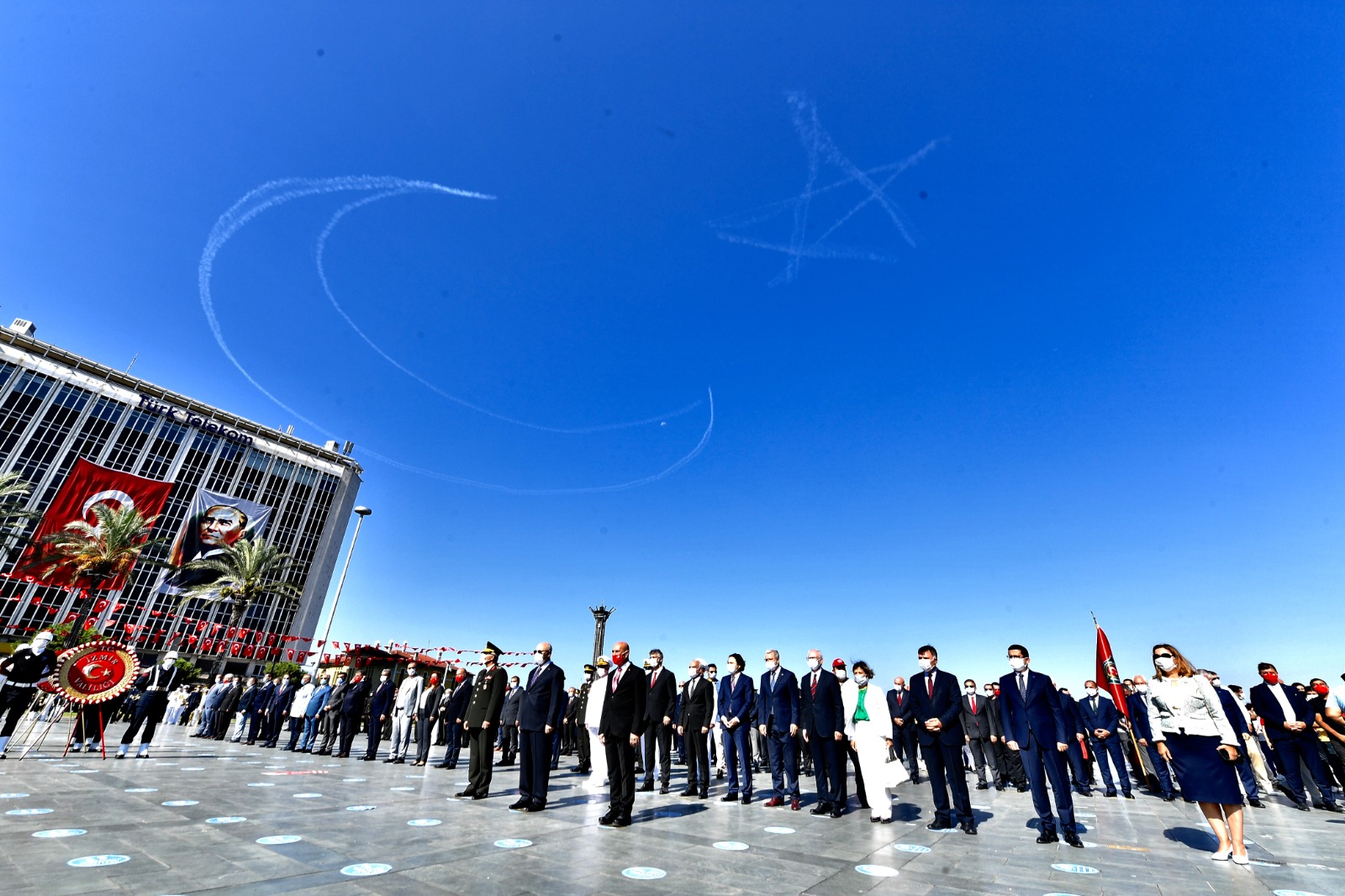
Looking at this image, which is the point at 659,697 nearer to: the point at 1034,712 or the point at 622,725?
the point at 622,725

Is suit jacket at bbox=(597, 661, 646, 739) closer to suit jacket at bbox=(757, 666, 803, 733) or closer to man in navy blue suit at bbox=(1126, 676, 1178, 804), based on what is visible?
suit jacket at bbox=(757, 666, 803, 733)

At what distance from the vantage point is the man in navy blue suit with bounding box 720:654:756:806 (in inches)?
347

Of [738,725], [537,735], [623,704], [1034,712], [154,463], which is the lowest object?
[537,735]

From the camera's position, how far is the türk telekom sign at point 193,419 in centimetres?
6234

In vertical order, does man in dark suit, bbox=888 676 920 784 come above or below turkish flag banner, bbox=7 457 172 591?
below

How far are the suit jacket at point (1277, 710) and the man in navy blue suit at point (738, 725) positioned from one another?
8.06m

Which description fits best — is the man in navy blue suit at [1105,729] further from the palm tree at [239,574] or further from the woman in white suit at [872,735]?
the palm tree at [239,574]

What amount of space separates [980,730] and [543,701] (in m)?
10.3

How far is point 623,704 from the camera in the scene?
23.7 ft

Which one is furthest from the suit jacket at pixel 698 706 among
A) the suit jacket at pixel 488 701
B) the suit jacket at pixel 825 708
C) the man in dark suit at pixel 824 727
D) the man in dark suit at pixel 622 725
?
the suit jacket at pixel 488 701

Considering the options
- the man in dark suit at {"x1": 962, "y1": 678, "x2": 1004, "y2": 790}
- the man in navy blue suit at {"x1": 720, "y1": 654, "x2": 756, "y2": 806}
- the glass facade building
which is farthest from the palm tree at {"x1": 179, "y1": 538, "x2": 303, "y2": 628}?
the man in dark suit at {"x1": 962, "y1": 678, "x2": 1004, "y2": 790}

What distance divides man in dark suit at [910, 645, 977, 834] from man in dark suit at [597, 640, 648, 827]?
337 centimetres

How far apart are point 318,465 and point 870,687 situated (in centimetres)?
8071

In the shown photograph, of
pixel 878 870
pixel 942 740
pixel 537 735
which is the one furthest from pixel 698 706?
pixel 878 870
